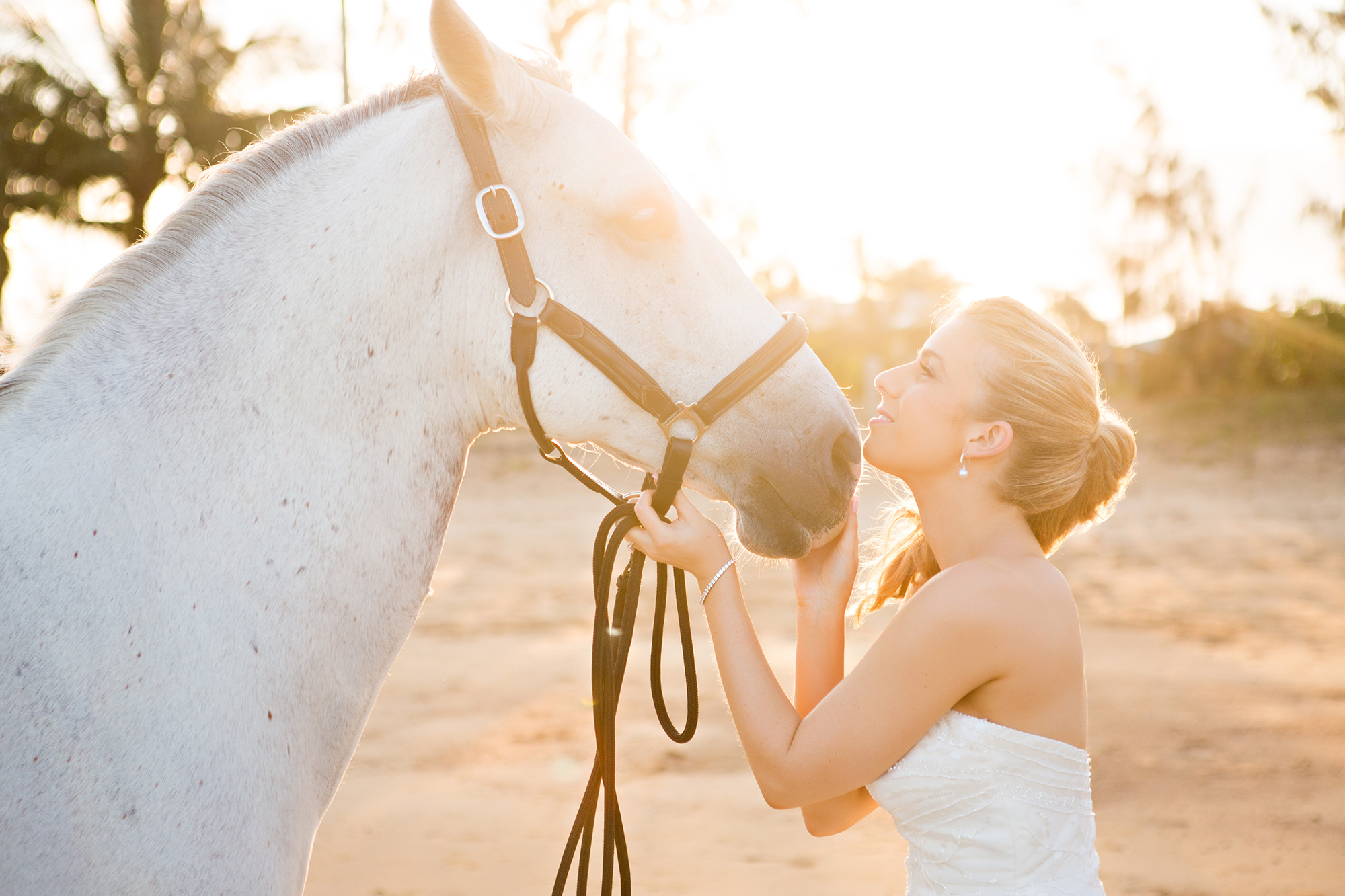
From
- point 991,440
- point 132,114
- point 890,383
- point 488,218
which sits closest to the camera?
point 488,218

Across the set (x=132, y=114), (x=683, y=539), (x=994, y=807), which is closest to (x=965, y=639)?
(x=994, y=807)

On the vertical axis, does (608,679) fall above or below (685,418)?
below

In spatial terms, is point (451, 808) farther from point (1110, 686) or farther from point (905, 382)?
point (1110, 686)

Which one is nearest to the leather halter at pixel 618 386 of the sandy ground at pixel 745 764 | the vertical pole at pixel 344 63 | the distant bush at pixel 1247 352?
the sandy ground at pixel 745 764

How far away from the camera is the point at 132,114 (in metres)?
18.7

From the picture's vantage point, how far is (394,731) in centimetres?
491

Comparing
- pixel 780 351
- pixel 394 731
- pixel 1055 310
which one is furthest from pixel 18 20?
pixel 1055 310

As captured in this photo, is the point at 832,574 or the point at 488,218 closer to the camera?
the point at 488,218

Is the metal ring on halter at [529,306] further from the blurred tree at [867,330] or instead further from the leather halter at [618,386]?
the blurred tree at [867,330]

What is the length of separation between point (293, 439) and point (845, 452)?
1.08m

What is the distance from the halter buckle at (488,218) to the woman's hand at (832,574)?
0.96 metres

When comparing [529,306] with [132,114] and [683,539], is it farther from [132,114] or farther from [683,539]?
[132,114]

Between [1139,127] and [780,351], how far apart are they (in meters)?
28.5

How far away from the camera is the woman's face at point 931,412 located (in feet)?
6.40
